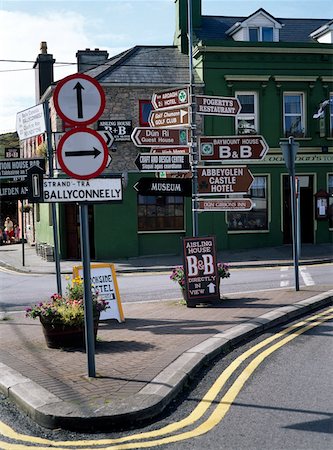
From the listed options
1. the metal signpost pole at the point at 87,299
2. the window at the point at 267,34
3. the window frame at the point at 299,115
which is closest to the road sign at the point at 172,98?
the metal signpost pole at the point at 87,299

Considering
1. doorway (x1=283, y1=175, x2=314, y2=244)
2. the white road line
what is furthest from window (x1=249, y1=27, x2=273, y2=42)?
the white road line

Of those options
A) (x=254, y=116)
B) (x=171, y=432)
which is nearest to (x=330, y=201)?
(x=254, y=116)

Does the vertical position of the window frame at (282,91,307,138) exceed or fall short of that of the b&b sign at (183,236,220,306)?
it exceeds it

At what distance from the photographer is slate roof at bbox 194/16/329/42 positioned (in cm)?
2580

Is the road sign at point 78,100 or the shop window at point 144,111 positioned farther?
the shop window at point 144,111

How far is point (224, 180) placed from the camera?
10.8 meters

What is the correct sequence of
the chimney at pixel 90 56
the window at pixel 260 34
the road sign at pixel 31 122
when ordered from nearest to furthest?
the road sign at pixel 31 122, the window at pixel 260 34, the chimney at pixel 90 56

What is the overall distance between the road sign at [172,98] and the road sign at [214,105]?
0.25 m

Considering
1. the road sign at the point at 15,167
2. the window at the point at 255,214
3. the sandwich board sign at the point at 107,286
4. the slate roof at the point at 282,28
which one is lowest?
the sandwich board sign at the point at 107,286

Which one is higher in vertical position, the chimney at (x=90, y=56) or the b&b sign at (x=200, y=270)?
the chimney at (x=90, y=56)

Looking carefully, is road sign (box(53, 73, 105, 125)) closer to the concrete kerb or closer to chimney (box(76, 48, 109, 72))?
the concrete kerb

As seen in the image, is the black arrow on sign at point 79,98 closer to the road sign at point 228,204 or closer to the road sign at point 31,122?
the road sign at point 31,122

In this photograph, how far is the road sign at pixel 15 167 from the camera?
9.66 meters

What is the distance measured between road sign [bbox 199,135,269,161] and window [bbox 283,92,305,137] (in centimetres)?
1418
